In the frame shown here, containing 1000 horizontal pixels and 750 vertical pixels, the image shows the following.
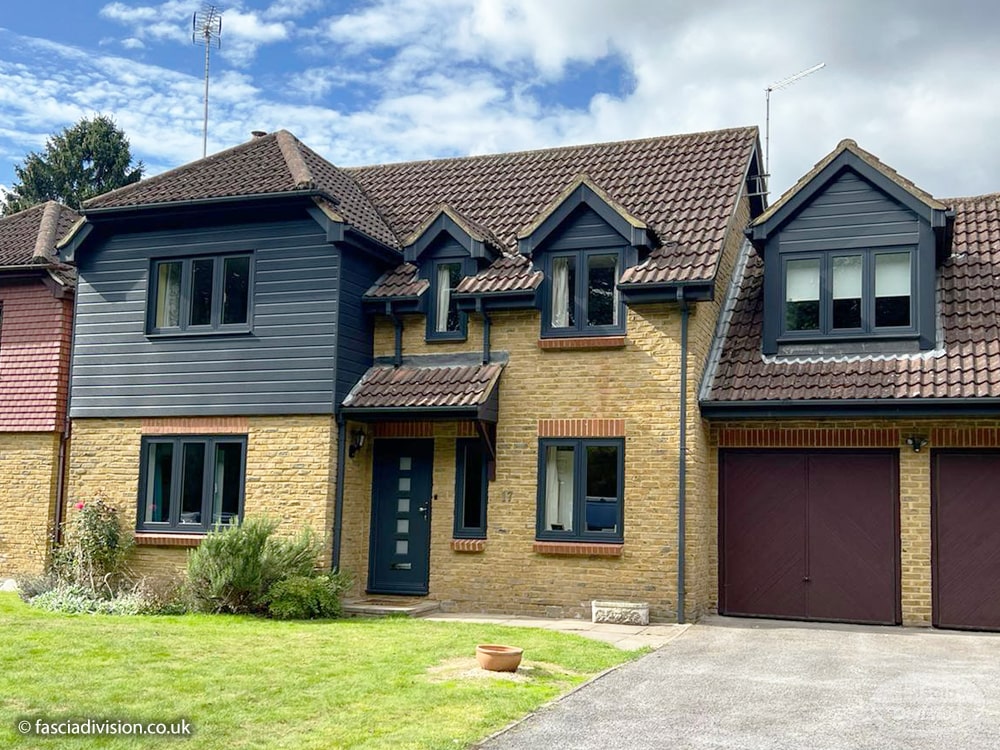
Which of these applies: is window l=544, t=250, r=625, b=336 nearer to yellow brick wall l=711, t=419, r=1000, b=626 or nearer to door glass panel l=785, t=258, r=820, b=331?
door glass panel l=785, t=258, r=820, b=331

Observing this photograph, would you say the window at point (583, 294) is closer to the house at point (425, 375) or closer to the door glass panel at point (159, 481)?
the house at point (425, 375)

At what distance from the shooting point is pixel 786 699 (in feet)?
31.9

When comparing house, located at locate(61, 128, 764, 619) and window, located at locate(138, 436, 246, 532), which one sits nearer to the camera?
house, located at locate(61, 128, 764, 619)

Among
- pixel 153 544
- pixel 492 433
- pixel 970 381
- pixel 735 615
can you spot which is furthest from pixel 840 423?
pixel 153 544

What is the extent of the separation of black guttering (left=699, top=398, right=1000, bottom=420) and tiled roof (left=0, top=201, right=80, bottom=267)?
12.6m

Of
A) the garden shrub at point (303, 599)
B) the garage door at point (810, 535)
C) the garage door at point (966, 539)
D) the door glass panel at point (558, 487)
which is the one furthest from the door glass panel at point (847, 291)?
the garden shrub at point (303, 599)

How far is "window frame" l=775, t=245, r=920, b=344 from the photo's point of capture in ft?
51.1

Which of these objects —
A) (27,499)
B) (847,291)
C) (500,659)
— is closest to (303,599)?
(500,659)

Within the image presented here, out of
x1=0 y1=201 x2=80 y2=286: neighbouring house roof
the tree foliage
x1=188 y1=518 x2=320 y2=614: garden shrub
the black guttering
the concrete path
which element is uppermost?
the tree foliage

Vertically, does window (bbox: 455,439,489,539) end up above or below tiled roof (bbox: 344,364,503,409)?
below

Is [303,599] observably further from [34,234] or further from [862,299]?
[34,234]

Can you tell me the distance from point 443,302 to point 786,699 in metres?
9.34

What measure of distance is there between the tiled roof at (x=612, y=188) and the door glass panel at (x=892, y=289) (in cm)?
236

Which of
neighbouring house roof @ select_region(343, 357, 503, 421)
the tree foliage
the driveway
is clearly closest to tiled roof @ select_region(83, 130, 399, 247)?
neighbouring house roof @ select_region(343, 357, 503, 421)
